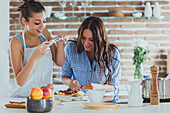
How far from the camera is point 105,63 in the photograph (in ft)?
9.21

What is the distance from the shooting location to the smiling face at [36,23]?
268 cm

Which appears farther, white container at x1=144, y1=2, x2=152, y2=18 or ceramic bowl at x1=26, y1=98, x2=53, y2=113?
white container at x1=144, y1=2, x2=152, y2=18

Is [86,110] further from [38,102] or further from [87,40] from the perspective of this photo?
[87,40]

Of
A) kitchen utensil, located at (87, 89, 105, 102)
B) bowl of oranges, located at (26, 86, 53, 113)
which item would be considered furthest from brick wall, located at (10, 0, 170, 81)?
bowl of oranges, located at (26, 86, 53, 113)

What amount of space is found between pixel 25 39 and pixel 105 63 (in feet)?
2.55

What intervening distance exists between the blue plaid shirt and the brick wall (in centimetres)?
195

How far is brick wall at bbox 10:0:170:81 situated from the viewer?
4844mm

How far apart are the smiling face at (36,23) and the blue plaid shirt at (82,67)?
0.37m

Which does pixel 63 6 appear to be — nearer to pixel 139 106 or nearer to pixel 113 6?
pixel 113 6

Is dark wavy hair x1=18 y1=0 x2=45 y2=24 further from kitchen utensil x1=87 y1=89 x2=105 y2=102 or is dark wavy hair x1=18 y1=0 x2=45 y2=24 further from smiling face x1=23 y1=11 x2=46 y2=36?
kitchen utensil x1=87 y1=89 x2=105 y2=102

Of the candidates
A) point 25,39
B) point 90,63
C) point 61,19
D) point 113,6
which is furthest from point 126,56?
point 25,39

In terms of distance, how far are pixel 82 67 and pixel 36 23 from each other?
60 centimetres

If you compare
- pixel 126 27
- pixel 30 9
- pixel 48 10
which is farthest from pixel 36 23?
pixel 126 27

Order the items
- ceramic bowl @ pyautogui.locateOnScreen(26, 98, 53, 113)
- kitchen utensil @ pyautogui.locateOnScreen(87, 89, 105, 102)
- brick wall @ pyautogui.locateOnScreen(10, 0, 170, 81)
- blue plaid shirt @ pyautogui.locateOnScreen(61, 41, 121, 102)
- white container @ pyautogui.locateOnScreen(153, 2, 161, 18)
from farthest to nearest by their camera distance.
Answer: brick wall @ pyautogui.locateOnScreen(10, 0, 170, 81) < white container @ pyautogui.locateOnScreen(153, 2, 161, 18) < blue plaid shirt @ pyautogui.locateOnScreen(61, 41, 121, 102) < kitchen utensil @ pyautogui.locateOnScreen(87, 89, 105, 102) < ceramic bowl @ pyautogui.locateOnScreen(26, 98, 53, 113)
